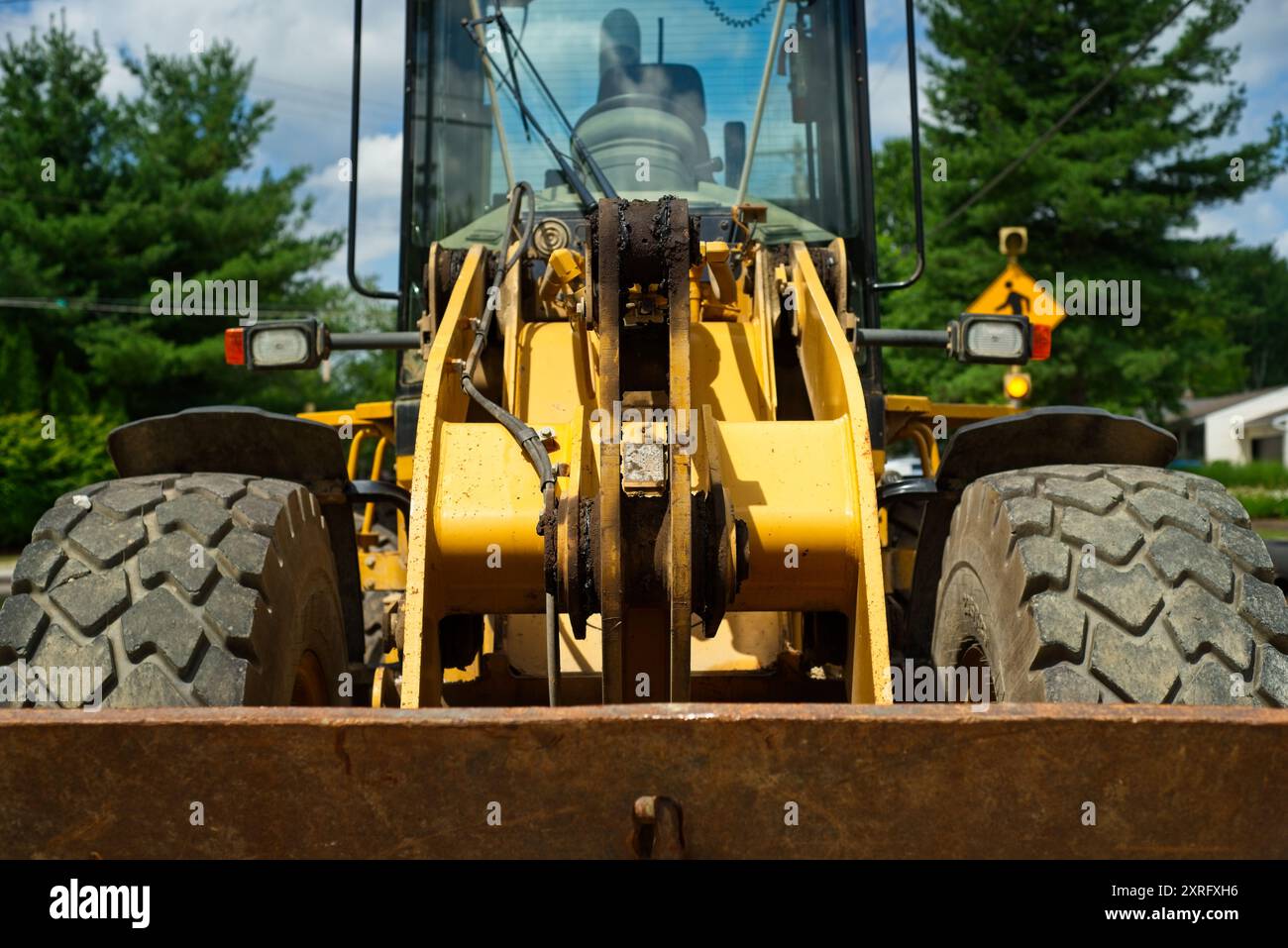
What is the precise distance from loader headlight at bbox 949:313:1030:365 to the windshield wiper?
136 centimetres

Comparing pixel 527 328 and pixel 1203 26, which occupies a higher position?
pixel 1203 26

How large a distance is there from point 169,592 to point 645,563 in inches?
42.2

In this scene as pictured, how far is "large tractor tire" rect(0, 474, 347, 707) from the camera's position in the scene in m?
2.80

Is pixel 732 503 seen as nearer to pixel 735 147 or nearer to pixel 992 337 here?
pixel 992 337

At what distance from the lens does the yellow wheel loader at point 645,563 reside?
2.22 m

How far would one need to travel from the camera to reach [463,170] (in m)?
5.29

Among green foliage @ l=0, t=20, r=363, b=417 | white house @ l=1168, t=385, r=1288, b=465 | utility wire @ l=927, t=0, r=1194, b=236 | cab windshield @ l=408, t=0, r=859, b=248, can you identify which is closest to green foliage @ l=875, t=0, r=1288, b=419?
utility wire @ l=927, t=0, r=1194, b=236

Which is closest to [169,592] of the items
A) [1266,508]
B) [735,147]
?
[735,147]

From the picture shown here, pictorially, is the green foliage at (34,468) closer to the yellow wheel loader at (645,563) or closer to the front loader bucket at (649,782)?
the yellow wheel loader at (645,563)

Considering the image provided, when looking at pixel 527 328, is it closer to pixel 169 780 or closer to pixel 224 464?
pixel 224 464

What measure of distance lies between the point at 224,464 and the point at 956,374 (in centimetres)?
2458

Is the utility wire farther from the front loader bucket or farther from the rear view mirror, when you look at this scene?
the front loader bucket

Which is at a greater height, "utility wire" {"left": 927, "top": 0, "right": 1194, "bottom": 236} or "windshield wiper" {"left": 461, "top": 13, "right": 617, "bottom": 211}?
"utility wire" {"left": 927, "top": 0, "right": 1194, "bottom": 236}
